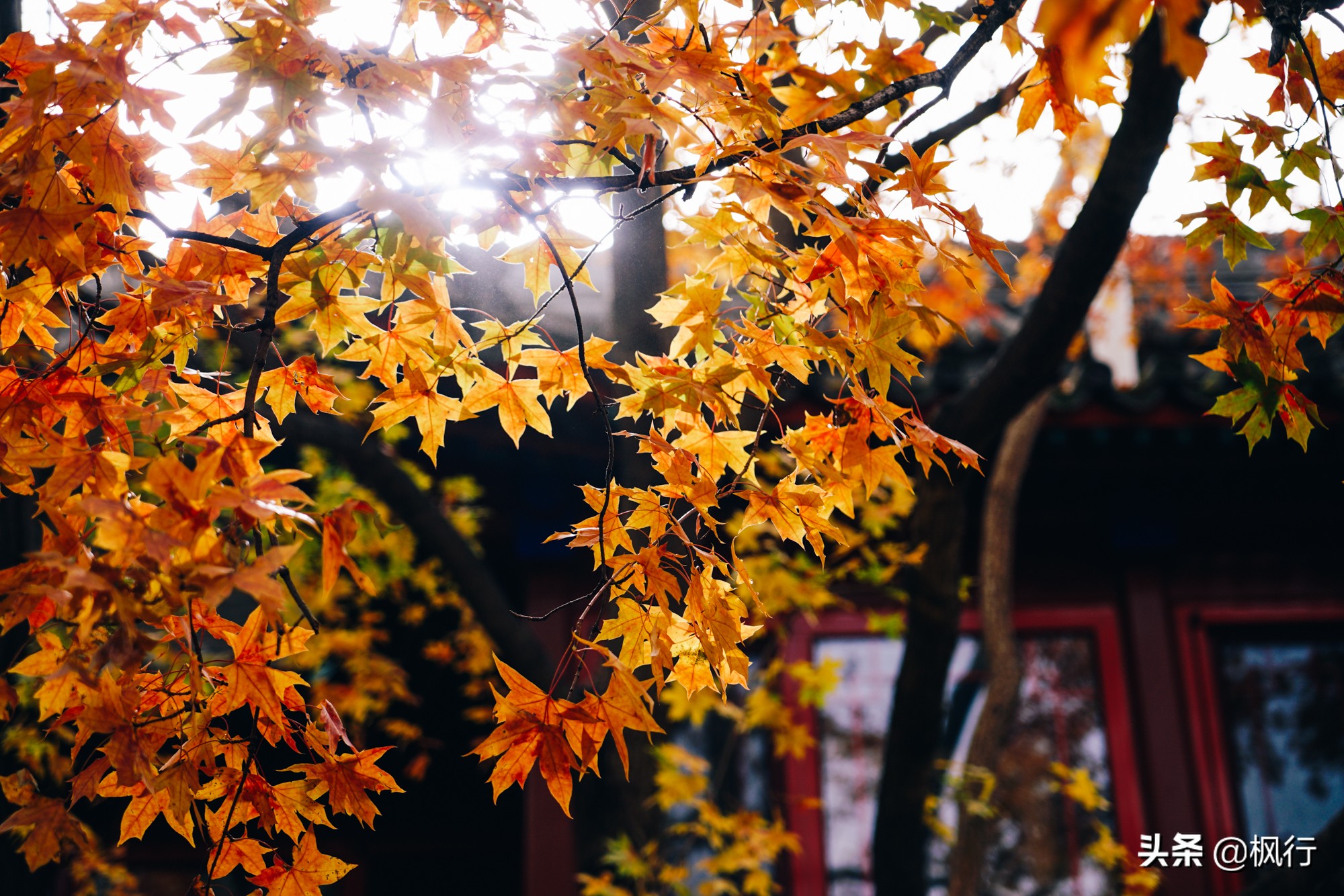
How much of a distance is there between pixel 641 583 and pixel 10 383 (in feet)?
3.89

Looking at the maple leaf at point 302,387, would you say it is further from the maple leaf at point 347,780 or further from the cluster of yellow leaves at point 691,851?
the cluster of yellow leaves at point 691,851

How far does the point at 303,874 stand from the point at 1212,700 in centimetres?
458

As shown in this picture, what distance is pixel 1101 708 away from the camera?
476 cm

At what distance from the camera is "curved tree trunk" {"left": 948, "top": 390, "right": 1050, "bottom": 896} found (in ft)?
11.5

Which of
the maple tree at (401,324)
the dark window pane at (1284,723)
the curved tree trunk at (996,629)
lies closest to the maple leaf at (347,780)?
the maple tree at (401,324)

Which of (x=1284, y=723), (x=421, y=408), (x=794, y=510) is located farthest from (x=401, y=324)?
(x=1284, y=723)

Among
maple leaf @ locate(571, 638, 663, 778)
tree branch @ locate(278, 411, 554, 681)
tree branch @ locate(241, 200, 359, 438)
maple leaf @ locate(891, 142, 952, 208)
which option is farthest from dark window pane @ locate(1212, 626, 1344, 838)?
tree branch @ locate(241, 200, 359, 438)

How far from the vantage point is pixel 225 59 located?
1458mm

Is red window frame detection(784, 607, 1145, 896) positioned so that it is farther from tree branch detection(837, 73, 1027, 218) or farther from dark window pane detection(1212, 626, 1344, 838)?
tree branch detection(837, 73, 1027, 218)

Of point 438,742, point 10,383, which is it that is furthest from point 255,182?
point 438,742

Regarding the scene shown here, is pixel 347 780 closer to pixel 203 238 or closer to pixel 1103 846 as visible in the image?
pixel 203 238

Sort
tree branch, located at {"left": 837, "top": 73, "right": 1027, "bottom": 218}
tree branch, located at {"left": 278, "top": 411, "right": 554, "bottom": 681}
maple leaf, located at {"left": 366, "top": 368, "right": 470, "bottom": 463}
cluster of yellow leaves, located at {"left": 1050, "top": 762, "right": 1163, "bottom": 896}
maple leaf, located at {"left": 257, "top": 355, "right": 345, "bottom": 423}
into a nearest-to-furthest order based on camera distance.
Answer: maple leaf, located at {"left": 366, "top": 368, "right": 470, "bottom": 463} → maple leaf, located at {"left": 257, "top": 355, "right": 345, "bottom": 423} → tree branch, located at {"left": 837, "top": 73, "right": 1027, "bottom": 218} → tree branch, located at {"left": 278, "top": 411, "right": 554, "bottom": 681} → cluster of yellow leaves, located at {"left": 1050, "top": 762, "right": 1163, "bottom": 896}

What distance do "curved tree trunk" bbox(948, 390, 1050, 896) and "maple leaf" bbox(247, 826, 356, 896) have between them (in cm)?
256

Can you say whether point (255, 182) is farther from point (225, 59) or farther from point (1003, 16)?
point (1003, 16)
